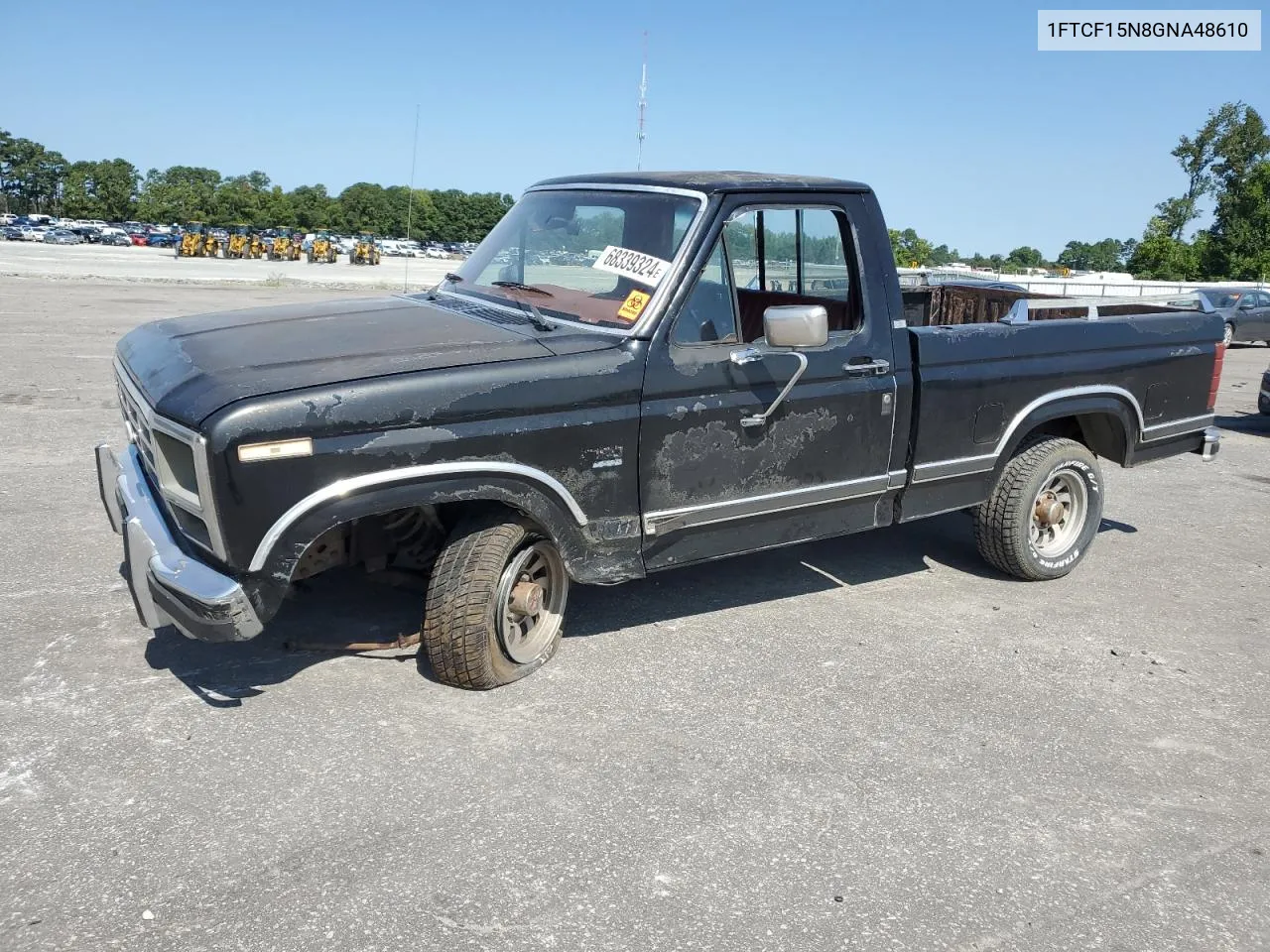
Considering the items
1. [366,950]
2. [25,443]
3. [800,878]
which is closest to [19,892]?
[366,950]

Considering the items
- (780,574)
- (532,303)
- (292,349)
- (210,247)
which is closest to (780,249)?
(532,303)

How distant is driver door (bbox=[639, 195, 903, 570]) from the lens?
14.1 ft

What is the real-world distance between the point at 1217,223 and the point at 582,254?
60458 millimetres

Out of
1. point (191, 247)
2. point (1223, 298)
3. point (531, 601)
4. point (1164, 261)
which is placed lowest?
point (531, 601)

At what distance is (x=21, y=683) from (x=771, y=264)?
375 centimetres

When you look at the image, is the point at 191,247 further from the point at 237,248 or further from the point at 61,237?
the point at 61,237

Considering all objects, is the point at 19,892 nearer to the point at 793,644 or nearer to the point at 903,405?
the point at 793,644

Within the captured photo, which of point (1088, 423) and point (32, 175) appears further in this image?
point (32, 175)

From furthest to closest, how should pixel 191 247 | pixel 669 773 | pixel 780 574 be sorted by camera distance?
pixel 191 247 < pixel 780 574 < pixel 669 773

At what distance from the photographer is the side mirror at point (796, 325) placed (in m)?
4.15

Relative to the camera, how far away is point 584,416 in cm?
404

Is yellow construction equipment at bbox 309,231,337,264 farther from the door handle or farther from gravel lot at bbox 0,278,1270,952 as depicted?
the door handle

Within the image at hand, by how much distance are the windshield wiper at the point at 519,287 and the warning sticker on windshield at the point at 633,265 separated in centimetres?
26

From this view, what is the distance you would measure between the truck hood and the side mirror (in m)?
0.69
